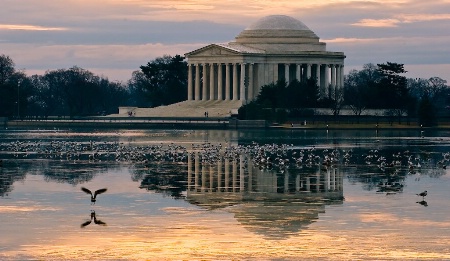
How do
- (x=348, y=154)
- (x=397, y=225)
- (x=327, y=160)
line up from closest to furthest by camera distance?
(x=397, y=225), (x=327, y=160), (x=348, y=154)

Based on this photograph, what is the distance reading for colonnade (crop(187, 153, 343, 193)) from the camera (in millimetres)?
54219

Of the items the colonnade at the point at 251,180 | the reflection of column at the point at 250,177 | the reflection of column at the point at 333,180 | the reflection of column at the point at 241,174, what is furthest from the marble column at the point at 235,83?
the reflection of column at the point at 333,180

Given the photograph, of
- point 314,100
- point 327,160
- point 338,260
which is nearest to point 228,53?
point 314,100

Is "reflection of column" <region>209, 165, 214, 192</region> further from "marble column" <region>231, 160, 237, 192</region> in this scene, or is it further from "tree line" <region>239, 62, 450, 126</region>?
"tree line" <region>239, 62, 450, 126</region>

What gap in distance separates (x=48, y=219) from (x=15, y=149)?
47080 mm

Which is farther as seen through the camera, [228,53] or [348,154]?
[228,53]

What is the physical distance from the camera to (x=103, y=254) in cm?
3484

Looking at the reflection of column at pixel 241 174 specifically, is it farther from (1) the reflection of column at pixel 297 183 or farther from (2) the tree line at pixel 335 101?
(2) the tree line at pixel 335 101

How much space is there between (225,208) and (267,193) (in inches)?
243

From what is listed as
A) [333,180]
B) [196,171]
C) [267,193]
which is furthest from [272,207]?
[196,171]

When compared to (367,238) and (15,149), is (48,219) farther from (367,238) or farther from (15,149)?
(15,149)

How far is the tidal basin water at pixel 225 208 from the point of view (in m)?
35.8

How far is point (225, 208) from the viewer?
151 feet

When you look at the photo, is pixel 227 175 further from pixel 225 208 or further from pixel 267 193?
pixel 225 208
